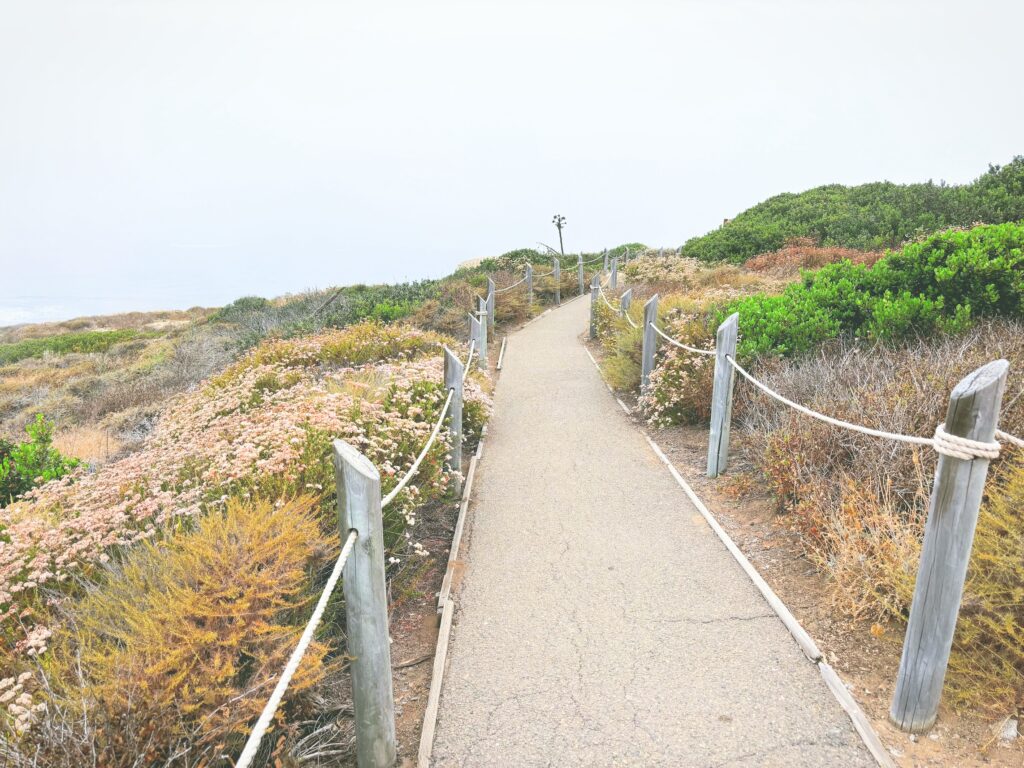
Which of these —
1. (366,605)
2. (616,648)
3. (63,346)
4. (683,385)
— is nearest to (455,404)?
(616,648)

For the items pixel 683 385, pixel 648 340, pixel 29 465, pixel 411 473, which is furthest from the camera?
pixel 648 340

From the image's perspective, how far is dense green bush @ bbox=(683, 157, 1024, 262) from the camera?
14844 mm

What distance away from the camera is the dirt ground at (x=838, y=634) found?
9.17ft

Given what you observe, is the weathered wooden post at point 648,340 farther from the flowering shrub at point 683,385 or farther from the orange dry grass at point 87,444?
the orange dry grass at point 87,444

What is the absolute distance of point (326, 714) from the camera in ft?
10.1

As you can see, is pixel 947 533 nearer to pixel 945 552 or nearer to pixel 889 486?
pixel 945 552

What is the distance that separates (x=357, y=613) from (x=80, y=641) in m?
1.12

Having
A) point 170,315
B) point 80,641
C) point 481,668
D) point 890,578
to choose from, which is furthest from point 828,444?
point 170,315

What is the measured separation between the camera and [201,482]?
4375 mm

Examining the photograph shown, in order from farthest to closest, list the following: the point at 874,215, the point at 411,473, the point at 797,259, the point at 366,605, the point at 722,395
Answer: the point at 874,215, the point at 797,259, the point at 722,395, the point at 411,473, the point at 366,605

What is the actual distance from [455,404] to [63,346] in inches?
1111

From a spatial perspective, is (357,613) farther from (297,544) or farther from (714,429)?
(714,429)

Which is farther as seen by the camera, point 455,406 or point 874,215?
point 874,215

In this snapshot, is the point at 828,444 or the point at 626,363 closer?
the point at 828,444
